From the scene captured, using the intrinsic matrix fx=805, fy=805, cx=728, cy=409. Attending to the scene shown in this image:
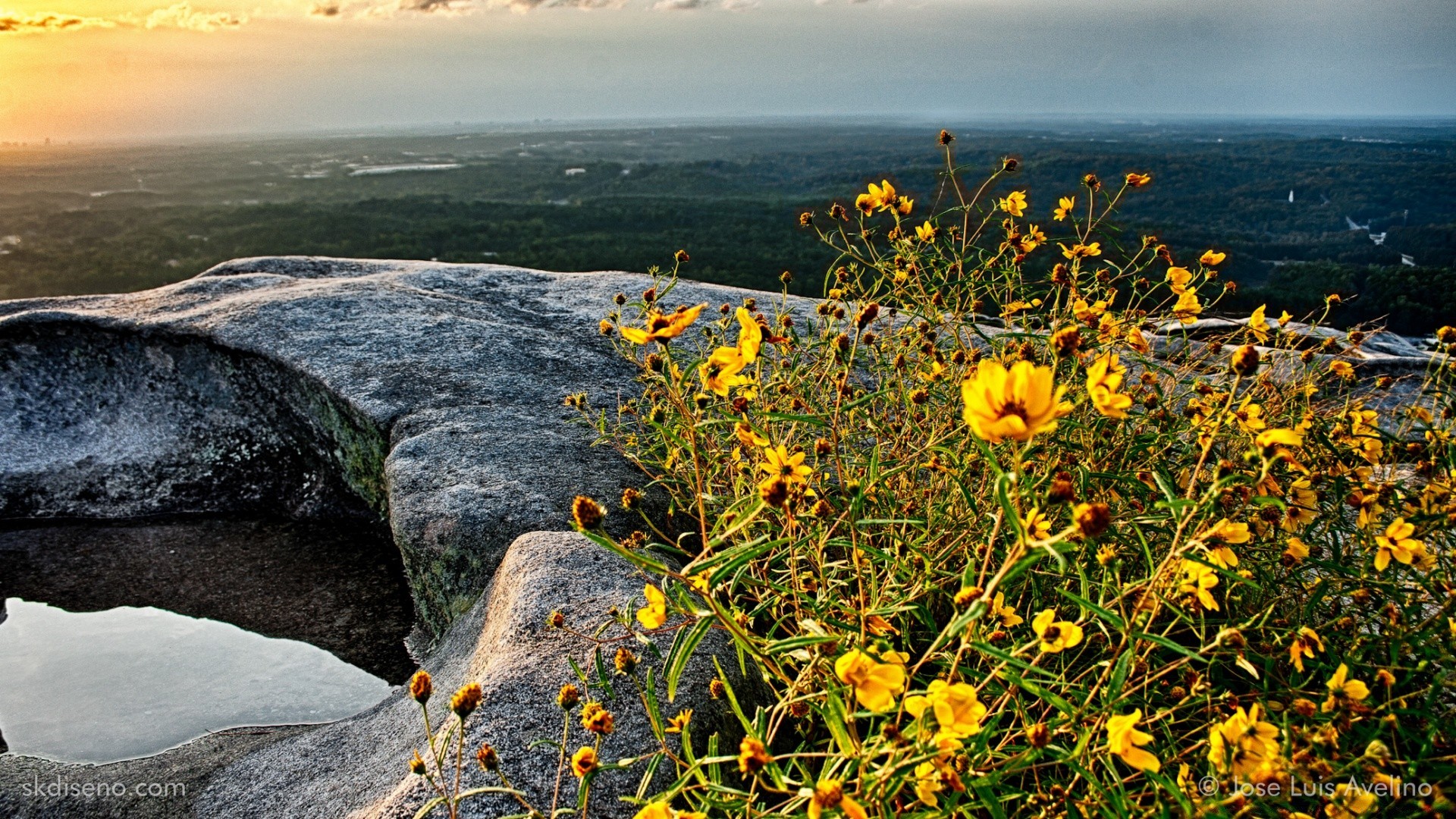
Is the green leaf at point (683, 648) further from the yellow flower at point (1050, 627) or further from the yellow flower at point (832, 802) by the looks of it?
the yellow flower at point (1050, 627)

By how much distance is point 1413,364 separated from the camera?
6.00 metres

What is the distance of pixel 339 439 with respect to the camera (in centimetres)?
514

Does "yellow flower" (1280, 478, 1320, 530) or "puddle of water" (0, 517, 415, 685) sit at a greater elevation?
"yellow flower" (1280, 478, 1320, 530)

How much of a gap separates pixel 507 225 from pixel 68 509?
48755mm

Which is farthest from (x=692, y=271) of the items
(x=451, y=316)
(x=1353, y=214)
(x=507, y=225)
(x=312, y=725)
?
(x=1353, y=214)

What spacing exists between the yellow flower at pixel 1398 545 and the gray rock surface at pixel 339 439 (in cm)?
213

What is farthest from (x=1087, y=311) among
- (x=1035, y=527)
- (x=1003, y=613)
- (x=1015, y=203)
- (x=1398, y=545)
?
(x=1035, y=527)

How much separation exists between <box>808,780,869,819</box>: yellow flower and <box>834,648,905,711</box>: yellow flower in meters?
0.14

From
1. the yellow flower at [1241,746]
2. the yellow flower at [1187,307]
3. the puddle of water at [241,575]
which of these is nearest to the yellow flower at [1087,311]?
the yellow flower at [1187,307]

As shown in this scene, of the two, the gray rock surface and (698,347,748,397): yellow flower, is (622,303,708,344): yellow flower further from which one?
the gray rock surface

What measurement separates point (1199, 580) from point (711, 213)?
2333 inches

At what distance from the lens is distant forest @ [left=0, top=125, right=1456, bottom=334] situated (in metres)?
28.1

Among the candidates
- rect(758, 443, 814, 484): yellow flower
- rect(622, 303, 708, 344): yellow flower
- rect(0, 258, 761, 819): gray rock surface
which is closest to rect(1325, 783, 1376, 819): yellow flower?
rect(758, 443, 814, 484): yellow flower

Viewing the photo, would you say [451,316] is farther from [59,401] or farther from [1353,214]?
[1353,214]
